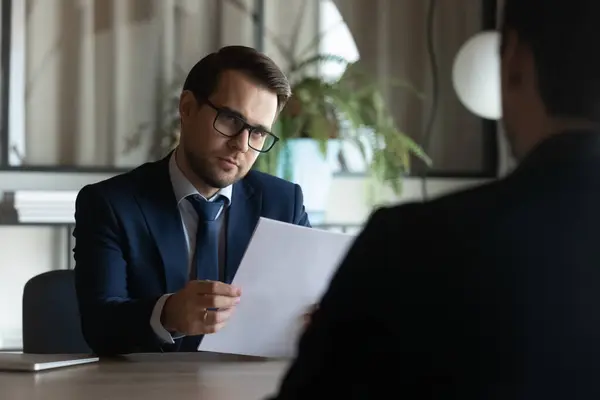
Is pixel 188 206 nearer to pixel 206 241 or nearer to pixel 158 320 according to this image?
pixel 206 241

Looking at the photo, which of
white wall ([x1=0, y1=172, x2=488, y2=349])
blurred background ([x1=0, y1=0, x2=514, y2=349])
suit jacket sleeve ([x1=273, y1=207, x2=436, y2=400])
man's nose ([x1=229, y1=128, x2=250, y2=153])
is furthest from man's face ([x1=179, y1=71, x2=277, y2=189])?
suit jacket sleeve ([x1=273, y1=207, x2=436, y2=400])

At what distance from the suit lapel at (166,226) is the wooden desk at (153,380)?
8.1 inches

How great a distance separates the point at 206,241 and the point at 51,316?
0.36 m

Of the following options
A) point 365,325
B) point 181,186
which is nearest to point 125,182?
point 181,186

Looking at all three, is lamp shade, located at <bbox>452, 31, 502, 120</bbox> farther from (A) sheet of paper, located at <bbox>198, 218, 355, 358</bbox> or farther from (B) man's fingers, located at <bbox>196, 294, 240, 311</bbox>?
(B) man's fingers, located at <bbox>196, 294, 240, 311</bbox>

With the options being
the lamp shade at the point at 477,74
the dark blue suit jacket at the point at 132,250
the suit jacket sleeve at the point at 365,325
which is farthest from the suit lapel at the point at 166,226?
the lamp shade at the point at 477,74

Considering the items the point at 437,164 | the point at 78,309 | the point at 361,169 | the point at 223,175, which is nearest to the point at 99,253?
the point at 78,309

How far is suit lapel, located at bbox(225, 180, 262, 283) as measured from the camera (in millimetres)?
1849

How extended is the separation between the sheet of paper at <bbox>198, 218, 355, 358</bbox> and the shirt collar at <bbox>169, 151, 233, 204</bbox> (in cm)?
40

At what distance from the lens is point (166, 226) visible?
1.79m

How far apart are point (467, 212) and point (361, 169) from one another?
247cm

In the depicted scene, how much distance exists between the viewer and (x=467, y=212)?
23.9 inches

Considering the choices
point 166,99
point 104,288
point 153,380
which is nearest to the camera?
point 153,380

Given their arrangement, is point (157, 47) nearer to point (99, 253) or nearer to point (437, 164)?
point (437, 164)
